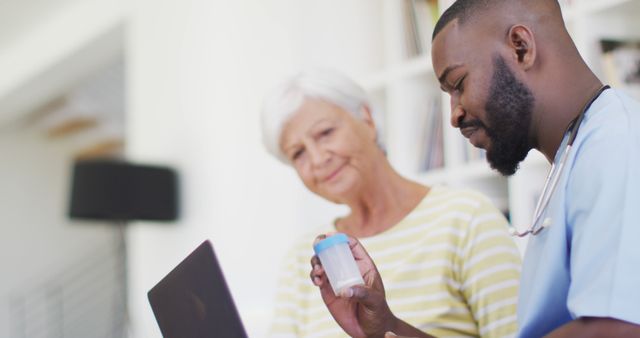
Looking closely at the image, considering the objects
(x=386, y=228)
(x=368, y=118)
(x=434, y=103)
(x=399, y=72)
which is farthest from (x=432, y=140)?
(x=386, y=228)

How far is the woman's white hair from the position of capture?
1923 millimetres

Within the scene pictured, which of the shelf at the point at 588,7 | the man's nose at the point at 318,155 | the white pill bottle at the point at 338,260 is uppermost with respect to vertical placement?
the shelf at the point at 588,7

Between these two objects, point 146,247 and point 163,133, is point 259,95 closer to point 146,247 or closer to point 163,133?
point 163,133

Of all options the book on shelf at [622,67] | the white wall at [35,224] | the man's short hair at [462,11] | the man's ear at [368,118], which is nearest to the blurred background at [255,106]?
the book on shelf at [622,67]

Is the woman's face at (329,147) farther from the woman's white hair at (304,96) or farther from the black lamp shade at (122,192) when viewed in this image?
the black lamp shade at (122,192)

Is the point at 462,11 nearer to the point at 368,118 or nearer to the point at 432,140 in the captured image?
the point at 368,118

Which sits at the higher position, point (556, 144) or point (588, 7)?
point (588, 7)

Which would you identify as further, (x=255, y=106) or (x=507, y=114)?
(x=255, y=106)

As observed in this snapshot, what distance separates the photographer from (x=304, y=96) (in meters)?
1.92

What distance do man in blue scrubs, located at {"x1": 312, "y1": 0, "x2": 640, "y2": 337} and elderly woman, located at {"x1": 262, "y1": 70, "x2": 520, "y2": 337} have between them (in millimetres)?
262

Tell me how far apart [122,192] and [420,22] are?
1.30 meters

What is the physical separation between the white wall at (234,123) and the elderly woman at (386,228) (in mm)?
1276

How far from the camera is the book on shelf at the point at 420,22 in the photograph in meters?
3.24

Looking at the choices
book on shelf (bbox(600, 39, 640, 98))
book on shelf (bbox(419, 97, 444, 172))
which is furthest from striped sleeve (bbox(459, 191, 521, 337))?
book on shelf (bbox(419, 97, 444, 172))
